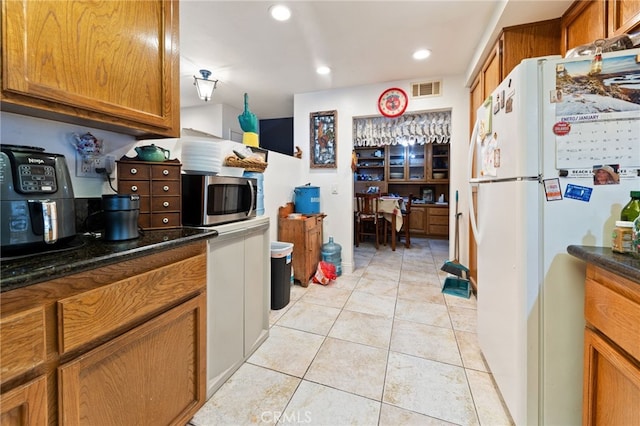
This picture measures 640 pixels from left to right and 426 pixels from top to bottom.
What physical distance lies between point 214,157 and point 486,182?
1.69 meters

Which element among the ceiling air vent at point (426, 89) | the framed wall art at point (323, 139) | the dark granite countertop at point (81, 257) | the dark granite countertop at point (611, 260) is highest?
the ceiling air vent at point (426, 89)

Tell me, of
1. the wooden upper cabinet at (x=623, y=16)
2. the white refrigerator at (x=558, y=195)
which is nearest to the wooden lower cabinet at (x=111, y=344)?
the white refrigerator at (x=558, y=195)

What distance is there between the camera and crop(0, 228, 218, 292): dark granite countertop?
0.63m

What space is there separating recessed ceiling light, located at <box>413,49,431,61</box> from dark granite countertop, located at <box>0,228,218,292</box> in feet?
8.58

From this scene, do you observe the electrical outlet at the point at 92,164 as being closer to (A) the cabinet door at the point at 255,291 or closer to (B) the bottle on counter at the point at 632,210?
(A) the cabinet door at the point at 255,291

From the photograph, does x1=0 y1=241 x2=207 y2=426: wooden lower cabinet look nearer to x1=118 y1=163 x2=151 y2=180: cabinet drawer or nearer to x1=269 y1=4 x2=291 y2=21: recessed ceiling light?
x1=118 y1=163 x2=151 y2=180: cabinet drawer

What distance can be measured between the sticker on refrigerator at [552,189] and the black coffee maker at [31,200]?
5.92ft

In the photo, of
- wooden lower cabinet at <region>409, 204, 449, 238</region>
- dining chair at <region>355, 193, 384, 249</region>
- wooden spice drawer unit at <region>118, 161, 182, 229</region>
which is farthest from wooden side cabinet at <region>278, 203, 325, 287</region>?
wooden lower cabinet at <region>409, 204, 449, 238</region>

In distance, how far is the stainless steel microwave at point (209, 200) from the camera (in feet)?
4.60

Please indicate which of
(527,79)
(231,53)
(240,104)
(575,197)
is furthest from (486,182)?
(240,104)

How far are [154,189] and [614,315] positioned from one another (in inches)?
74.4

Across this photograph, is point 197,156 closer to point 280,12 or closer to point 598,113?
point 280,12

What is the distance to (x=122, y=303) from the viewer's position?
855mm

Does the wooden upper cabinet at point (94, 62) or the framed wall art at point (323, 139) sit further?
the framed wall art at point (323, 139)
